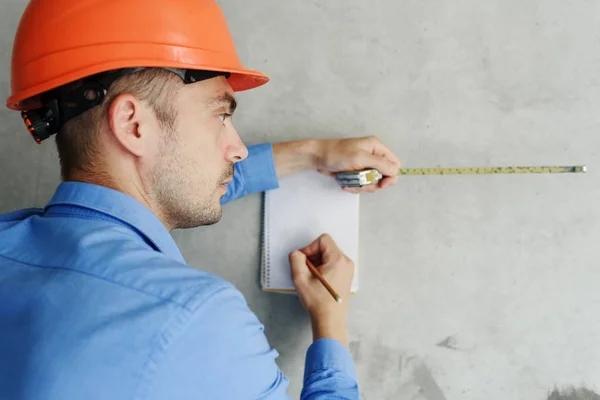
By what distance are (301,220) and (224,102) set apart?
0.51m

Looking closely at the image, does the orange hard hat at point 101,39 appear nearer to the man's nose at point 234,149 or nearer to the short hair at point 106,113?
the short hair at point 106,113

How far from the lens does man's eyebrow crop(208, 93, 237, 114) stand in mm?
1018

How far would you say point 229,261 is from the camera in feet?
4.91

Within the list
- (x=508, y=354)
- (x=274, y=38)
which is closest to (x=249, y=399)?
(x=508, y=354)

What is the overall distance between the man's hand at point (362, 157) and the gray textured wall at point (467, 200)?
73 mm

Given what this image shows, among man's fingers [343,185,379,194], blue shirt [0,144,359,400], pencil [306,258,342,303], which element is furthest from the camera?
man's fingers [343,185,379,194]

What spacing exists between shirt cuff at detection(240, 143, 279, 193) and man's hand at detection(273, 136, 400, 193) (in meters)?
0.02

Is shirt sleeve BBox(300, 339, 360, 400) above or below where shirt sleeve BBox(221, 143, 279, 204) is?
below

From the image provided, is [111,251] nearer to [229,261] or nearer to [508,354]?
[229,261]

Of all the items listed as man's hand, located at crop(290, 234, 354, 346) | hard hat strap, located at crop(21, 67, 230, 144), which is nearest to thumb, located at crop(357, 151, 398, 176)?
man's hand, located at crop(290, 234, 354, 346)


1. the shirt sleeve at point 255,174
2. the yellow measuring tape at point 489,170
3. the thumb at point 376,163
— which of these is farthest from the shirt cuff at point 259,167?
the yellow measuring tape at point 489,170

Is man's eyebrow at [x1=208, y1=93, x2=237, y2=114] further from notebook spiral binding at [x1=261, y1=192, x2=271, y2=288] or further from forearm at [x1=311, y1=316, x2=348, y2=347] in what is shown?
forearm at [x1=311, y1=316, x2=348, y2=347]

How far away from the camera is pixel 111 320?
0.72 metres

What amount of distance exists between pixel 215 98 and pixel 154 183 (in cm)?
22
